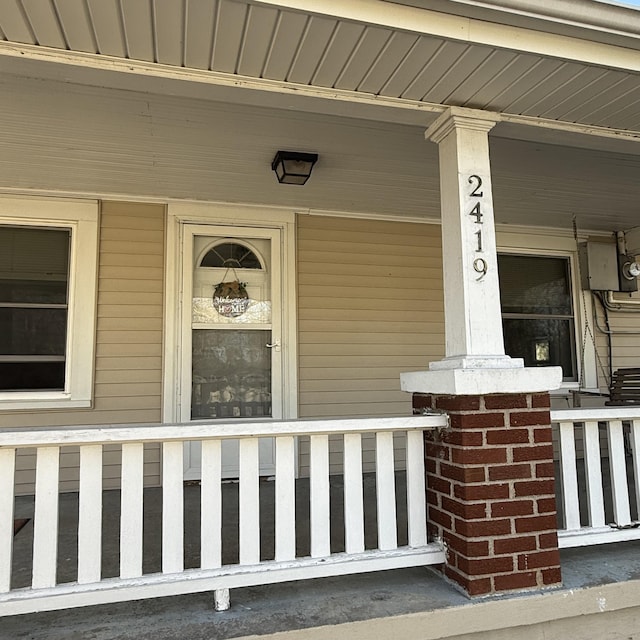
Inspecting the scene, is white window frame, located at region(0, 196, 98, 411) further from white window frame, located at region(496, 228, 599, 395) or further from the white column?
white window frame, located at region(496, 228, 599, 395)

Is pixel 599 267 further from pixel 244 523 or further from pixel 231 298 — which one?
pixel 244 523

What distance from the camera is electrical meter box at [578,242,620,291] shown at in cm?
473

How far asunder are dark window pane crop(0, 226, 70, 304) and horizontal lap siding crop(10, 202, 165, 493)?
0.28 m

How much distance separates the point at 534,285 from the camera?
4836 millimetres

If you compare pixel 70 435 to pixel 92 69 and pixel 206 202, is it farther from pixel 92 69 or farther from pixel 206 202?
pixel 206 202

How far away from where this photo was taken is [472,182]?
2197mm

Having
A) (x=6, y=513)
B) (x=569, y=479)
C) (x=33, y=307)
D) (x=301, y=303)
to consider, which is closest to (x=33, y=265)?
(x=33, y=307)

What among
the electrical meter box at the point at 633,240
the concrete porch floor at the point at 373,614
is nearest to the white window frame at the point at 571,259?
the electrical meter box at the point at 633,240

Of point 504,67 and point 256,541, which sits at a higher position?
point 504,67

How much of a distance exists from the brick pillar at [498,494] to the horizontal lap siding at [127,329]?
2.42m

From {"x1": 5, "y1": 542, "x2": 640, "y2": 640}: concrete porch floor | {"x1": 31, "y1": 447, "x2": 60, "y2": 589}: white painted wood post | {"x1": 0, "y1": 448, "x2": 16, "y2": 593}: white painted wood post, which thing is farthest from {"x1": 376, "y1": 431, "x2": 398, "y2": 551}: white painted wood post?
{"x1": 0, "y1": 448, "x2": 16, "y2": 593}: white painted wood post

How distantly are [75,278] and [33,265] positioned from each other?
0.31 meters

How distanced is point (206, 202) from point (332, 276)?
113 centimetres

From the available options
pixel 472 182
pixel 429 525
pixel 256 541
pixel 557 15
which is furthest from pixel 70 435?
pixel 557 15
